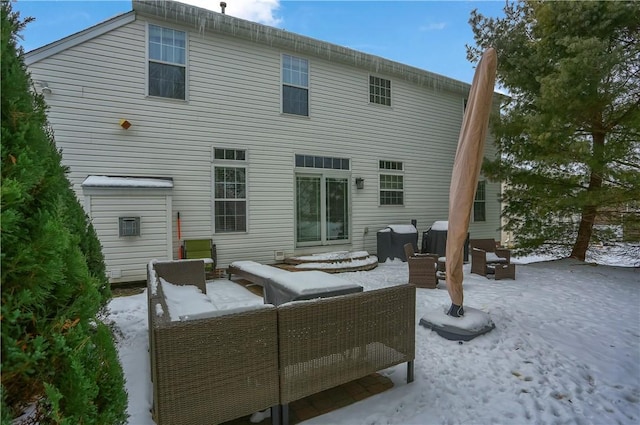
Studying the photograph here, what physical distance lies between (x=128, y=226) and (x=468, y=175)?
559 cm

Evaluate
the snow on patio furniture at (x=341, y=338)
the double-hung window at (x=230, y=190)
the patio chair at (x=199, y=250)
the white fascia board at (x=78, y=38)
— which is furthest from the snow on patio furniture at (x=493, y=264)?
the white fascia board at (x=78, y=38)

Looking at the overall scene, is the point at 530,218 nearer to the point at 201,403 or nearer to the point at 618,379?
the point at 618,379

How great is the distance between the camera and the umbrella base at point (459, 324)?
3541 mm

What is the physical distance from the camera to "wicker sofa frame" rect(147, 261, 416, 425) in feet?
5.97

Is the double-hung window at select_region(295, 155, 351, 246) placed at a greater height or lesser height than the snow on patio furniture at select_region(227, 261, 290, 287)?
greater

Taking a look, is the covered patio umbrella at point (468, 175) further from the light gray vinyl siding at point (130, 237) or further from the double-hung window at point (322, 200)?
the light gray vinyl siding at point (130, 237)

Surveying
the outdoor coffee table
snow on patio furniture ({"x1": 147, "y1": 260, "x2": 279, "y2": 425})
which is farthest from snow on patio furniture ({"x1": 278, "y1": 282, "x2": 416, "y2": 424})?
the outdoor coffee table

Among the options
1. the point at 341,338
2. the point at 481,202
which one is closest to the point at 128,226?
the point at 341,338

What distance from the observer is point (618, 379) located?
2.90 m

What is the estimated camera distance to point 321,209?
8414mm

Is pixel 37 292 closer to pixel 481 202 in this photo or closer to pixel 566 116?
pixel 566 116

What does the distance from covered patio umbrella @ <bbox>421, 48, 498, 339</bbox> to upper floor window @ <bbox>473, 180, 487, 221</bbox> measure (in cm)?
855

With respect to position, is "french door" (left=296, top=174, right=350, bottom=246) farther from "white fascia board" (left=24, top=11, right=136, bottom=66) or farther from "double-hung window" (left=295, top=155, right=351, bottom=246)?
"white fascia board" (left=24, top=11, right=136, bottom=66)

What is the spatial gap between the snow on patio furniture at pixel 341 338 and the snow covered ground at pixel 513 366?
25 cm
